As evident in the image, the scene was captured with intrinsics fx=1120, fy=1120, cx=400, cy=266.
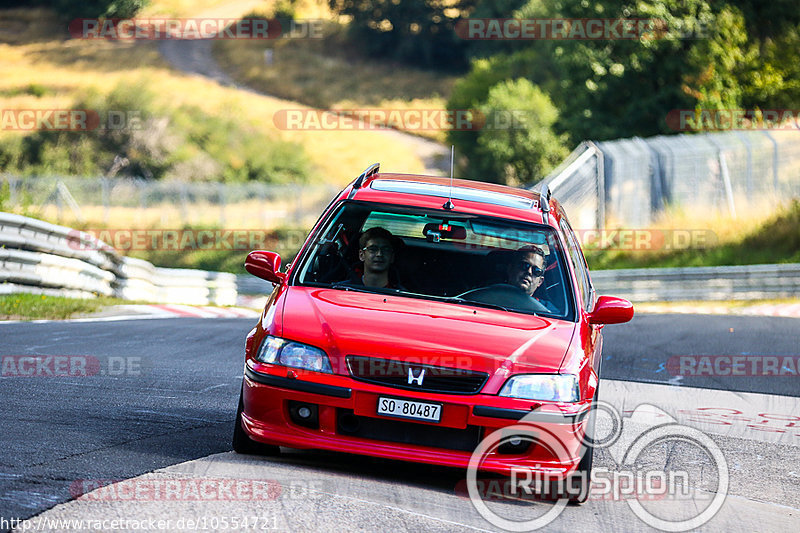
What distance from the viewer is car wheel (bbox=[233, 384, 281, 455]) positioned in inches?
237

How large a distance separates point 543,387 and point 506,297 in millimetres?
1017

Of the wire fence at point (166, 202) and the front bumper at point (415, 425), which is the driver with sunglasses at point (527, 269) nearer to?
the front bumper at point (415, 425)

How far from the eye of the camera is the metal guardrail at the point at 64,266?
15117mm

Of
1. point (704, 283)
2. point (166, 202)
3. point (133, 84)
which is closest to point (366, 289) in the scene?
point (704, 283)

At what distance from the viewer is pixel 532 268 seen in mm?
6891

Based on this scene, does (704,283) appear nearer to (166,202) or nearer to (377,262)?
(377,262)

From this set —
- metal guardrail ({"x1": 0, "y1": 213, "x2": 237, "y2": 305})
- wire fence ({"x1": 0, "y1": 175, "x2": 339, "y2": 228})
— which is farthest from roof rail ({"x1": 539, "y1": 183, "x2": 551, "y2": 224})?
wire fence ({"x1": 0, "y1": 175, "x2": 339, "y2": 228})

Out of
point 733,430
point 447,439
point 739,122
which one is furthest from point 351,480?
point 739,122

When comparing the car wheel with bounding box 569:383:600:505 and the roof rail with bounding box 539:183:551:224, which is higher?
the roof rail with bounding box 539:183:551:224

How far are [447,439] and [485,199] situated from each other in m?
2.09

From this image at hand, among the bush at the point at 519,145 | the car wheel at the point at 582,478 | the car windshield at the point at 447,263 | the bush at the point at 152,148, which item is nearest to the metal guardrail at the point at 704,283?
the car windshield at the point at 447,263

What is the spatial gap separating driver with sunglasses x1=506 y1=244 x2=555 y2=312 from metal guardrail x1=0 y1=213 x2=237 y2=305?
9.82 meters

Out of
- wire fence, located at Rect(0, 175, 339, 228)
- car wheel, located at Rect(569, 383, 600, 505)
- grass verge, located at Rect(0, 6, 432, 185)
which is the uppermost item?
grass verge, located at Rect(0, 6, 432, 185)

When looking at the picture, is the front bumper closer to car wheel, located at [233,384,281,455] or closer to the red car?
the red car
